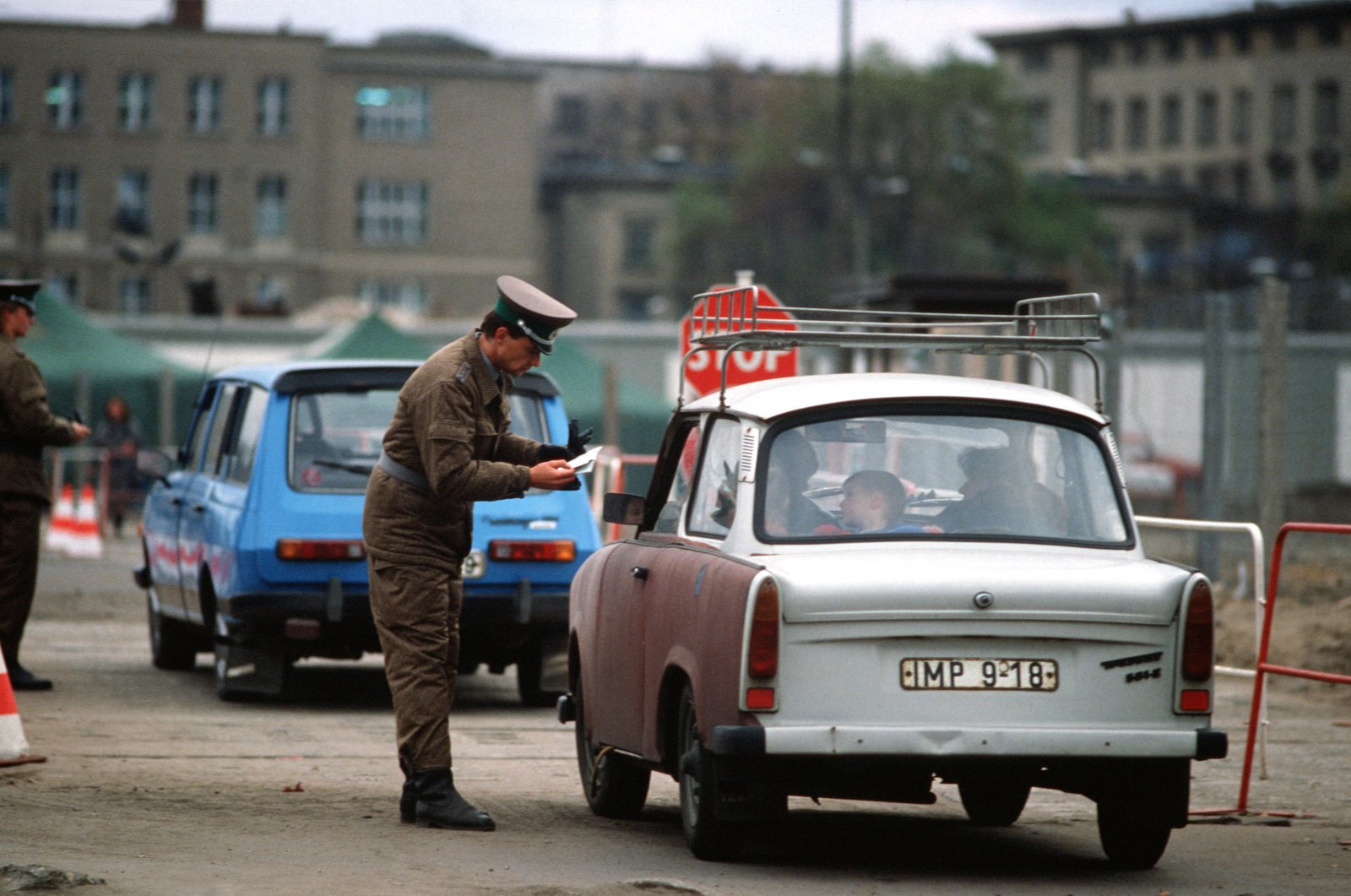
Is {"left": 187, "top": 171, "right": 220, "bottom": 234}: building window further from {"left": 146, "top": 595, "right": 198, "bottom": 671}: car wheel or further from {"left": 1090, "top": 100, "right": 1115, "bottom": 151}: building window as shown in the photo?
{"left": 146, "top": 595, "right": 198, "bottom": 671}: car wheel

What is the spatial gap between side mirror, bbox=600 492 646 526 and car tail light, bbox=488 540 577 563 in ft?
11.8

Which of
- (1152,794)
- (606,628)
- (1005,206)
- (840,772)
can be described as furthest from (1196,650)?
(1005,206)

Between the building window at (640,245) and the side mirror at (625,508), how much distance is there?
89167mm

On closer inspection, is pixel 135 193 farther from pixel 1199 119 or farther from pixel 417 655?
pixel 417 655

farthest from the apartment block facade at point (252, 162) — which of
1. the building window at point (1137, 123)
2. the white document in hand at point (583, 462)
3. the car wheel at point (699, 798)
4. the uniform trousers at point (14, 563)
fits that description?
the car wheel at point (699, 798)

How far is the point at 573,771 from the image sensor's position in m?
10.3

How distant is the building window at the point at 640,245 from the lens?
98.1 m

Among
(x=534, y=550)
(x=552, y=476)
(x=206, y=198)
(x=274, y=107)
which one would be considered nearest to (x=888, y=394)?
(x=552, y=476)

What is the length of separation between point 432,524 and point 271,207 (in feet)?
253

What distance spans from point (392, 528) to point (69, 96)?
7695cm

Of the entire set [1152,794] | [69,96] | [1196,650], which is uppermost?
[69,96]

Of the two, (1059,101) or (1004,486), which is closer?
(1004,486)

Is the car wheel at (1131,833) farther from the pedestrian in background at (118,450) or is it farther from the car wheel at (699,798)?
the pedestrian in background at (118,450)

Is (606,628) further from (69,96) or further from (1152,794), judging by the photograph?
(69,96)
